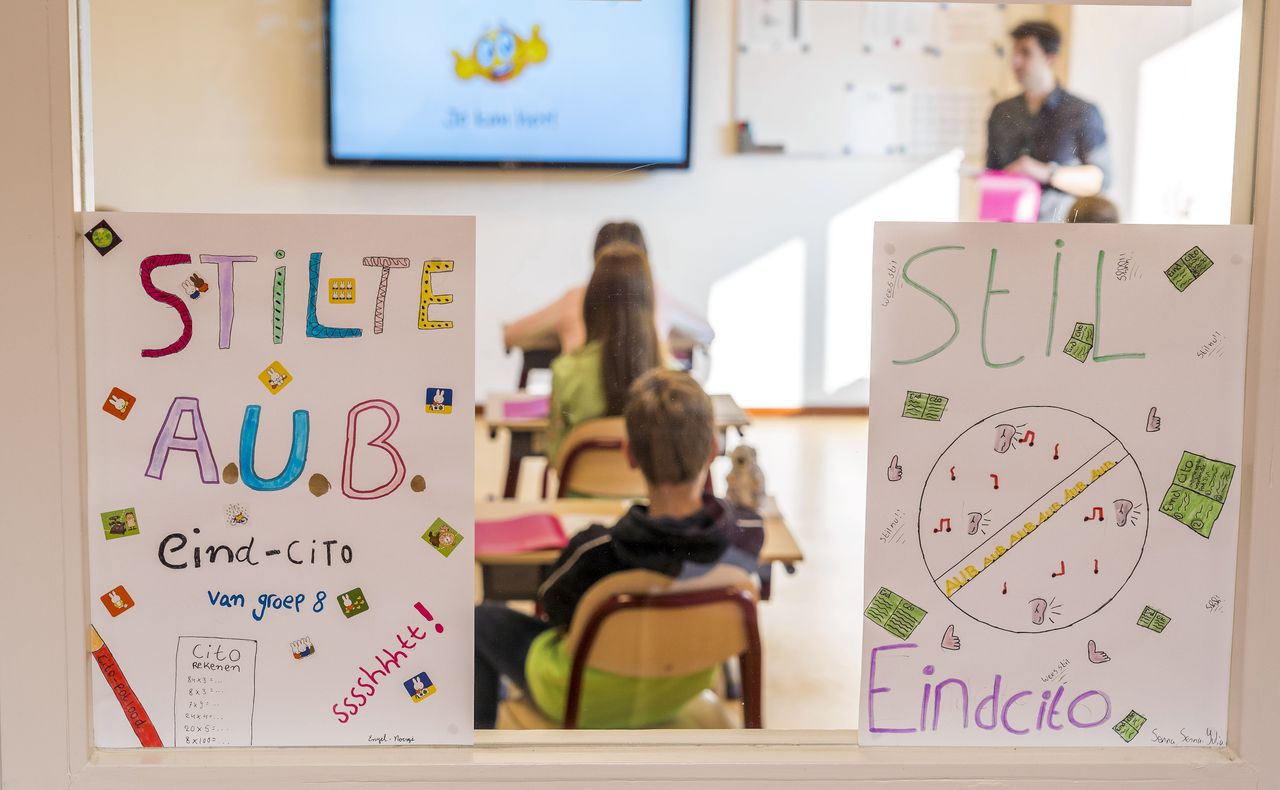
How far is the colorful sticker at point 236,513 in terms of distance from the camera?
77cm

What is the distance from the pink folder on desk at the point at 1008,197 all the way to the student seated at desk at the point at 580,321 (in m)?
0.38

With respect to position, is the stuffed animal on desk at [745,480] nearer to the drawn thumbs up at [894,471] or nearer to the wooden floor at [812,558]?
the wooden floor at [812,558]

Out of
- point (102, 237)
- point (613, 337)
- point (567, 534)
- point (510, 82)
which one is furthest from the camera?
point (567, 534)

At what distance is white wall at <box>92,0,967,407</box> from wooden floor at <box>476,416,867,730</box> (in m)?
0.06

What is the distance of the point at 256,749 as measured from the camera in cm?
79

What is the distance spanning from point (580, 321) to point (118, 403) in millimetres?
581

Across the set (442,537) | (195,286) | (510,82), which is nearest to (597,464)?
(510,82)

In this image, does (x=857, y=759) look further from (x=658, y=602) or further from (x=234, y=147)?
(x=234, y=147)

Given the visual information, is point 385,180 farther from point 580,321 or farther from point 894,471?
point 894,471

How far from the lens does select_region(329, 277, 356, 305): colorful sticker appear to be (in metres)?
0.75

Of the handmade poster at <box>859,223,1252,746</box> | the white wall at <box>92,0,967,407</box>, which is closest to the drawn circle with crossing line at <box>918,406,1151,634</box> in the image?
the handmade poster at <box>859,223,1252,746</box>

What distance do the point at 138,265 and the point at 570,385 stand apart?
691 millimetres

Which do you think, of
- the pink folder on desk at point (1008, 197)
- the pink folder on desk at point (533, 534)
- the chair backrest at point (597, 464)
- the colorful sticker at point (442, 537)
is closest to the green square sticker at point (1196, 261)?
the pink folder on desk at point (1008, 197)

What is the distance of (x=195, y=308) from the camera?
744mm
